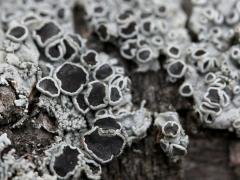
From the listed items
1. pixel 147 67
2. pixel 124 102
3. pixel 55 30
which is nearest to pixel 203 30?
pixel 147 67

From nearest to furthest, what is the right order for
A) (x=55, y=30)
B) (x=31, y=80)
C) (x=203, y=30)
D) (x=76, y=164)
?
(x=76, y=164) < (x=31, y=80) < (x=55, y=30) < (x=203, y=30)

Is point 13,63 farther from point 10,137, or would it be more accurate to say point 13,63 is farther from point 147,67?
point 147,67

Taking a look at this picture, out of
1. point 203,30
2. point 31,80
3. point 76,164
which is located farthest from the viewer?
point 203,30

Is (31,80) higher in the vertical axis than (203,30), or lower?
lower

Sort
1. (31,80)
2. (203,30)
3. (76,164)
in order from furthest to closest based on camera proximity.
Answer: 1. (203,30)
2. (31,80)
3. (76,164)

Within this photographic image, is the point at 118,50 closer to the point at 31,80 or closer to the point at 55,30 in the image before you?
the point at 55,30

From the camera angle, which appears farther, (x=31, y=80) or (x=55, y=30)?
(x=55, y=30)

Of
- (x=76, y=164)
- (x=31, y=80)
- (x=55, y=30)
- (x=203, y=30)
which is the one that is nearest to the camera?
(x=76, y=164)

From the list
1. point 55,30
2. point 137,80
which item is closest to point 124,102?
point 137,80

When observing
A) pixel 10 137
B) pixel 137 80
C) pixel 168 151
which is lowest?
pixel 168 151
